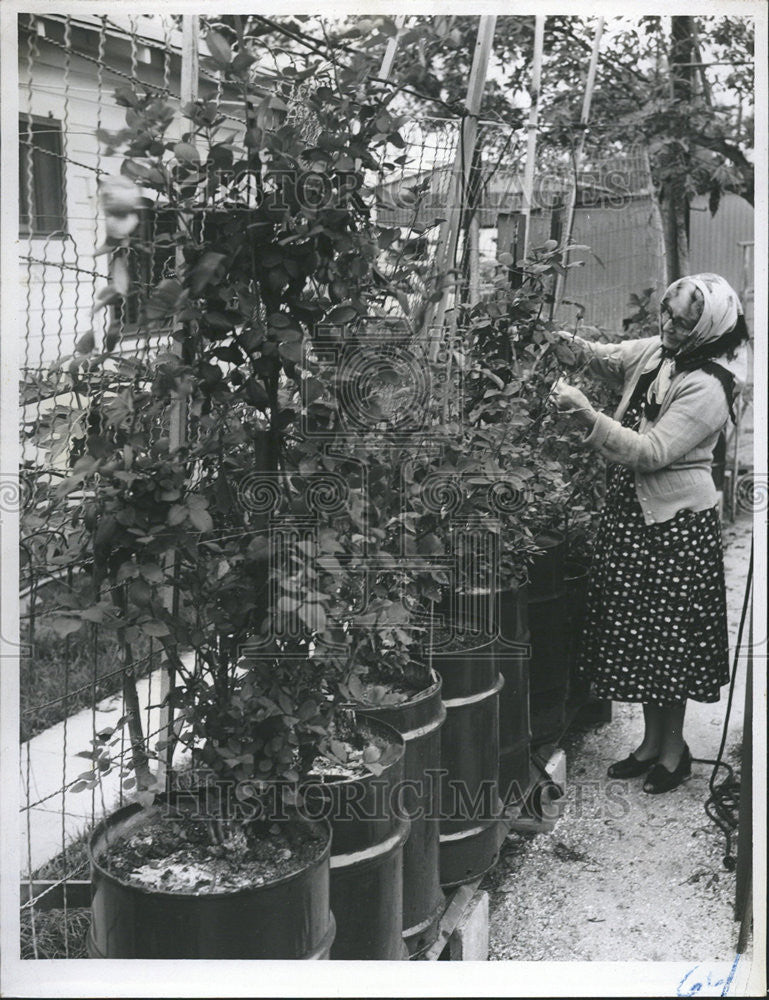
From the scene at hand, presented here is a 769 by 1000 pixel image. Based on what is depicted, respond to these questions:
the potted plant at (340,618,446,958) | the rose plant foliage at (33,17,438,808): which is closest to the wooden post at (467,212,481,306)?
the potted plant at (340,618,446,958)

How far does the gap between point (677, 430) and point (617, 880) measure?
127 cm

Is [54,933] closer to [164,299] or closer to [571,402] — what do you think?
[164,299]

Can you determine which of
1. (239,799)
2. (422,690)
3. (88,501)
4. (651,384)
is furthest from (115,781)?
(651,384)

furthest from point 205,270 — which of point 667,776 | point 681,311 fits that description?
point 667,776

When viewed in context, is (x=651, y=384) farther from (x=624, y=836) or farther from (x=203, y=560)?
(x=203, y=560)

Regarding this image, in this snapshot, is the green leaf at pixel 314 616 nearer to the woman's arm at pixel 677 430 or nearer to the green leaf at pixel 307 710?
the green leaf at pixel 307 710

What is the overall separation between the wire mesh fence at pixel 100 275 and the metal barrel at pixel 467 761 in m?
0.71

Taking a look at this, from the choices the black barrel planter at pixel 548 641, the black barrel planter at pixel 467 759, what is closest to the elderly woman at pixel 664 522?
the black barrel planter at pixel 548 641

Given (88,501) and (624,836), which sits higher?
(88,501)

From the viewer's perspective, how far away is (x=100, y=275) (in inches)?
73.4

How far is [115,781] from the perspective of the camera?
3.09 meters

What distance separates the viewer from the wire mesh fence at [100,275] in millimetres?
1700

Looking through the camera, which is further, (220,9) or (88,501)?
(220,9)

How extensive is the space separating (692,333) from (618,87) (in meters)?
3.50
